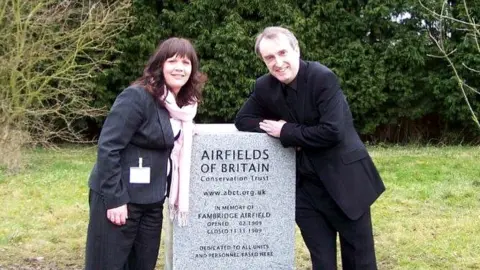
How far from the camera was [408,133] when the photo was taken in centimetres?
1598

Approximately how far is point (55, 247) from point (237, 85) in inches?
320

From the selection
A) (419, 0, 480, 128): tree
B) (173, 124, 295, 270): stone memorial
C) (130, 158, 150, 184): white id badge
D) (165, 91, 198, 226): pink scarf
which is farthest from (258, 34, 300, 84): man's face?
(419, 0, 480, 128): tree

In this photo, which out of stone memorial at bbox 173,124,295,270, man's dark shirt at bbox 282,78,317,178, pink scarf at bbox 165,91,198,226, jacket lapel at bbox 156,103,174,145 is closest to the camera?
jacket lapel at bbox 156,103,174,145

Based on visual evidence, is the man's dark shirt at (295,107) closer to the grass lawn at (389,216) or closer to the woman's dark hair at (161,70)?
the woman's dark hair at (161,70)

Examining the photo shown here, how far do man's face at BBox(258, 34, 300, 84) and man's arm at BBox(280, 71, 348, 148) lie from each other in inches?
7.1

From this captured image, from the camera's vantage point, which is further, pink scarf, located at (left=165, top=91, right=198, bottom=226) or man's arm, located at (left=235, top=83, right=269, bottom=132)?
man's arm, located at (left=235, top=83, right=269, bottom=132)

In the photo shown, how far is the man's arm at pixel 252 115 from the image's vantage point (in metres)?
4.61

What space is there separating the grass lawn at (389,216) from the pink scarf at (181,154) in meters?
2.04

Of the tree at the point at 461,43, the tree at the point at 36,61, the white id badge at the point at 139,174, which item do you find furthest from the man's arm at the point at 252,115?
the tree at the point at 461,43

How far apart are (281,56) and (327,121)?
0.47 metres

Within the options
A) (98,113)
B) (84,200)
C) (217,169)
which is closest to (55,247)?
(84,200)

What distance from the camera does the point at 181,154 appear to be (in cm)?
422

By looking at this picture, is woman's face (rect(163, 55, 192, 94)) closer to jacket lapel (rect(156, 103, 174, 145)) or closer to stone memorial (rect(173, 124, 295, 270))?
jacket lapel (rect(156, 103, 174, 145))

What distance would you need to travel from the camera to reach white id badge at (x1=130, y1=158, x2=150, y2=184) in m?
3.89
